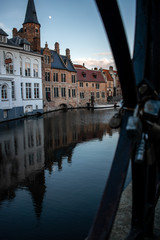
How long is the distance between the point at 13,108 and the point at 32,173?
18.9 m

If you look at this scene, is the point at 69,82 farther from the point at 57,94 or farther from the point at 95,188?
the point at 95,188

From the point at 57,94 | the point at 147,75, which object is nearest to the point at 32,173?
the point at 147,75

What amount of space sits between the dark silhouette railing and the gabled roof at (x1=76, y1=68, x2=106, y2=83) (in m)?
44.5

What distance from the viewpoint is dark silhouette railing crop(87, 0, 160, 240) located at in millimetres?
1619

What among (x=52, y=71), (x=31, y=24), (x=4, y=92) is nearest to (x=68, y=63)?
(x=52, y=71)

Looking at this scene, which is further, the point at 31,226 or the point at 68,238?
the point at 31,226

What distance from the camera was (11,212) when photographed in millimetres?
5828

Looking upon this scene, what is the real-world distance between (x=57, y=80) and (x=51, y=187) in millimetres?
34265

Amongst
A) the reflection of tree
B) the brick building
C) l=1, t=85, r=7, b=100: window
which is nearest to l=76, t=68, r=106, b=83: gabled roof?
the brick building

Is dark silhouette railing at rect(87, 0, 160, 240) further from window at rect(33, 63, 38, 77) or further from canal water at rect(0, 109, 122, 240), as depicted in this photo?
window at rect(33, 63, 38, 77)

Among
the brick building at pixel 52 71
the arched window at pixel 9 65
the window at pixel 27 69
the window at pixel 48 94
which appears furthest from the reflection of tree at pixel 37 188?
the window at pixel 48 94

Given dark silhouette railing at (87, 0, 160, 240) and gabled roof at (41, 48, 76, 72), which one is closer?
dark silhouette railing at (87, 0, 160, 240)

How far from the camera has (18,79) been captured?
26719mm

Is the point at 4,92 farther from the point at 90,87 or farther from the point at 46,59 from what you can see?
the point at 90,87
